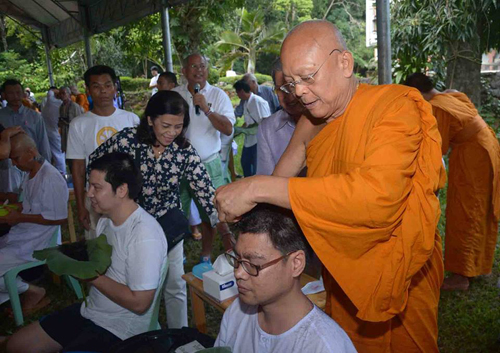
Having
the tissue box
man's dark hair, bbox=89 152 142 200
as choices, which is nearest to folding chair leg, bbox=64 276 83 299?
man's dark hair, bbox=89 152 142 200

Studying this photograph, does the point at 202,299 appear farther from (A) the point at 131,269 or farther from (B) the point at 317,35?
(B) the point at 317,35

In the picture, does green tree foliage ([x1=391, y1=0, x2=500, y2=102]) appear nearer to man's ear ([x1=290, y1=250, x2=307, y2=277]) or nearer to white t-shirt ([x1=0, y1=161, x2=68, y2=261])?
white t-shirt ([x1=0, y1=161, x2=68, y2=261])

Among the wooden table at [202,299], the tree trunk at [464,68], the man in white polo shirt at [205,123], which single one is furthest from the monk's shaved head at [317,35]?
the tree trunk at [464,68]

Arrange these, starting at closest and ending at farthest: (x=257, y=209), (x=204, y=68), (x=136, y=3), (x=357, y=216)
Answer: (x=357, y=216) → (x=257, y=209) → (x=204, y=68) → (x=136, y=3)

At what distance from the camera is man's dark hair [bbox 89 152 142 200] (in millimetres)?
2332

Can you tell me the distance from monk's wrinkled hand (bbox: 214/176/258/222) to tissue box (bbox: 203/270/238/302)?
2.73 feet

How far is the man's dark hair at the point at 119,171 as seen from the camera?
7.65 feet

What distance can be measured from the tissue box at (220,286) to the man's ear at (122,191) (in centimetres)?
61

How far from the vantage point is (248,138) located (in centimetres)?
590

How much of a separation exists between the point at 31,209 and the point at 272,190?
2.72 m

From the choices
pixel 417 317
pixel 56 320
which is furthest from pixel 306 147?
pixel 56 320

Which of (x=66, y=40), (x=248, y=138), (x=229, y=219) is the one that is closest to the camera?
(x=229, y=219)

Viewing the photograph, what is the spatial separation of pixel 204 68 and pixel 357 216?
125 inches

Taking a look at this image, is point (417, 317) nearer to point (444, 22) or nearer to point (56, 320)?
point (56, 320)
